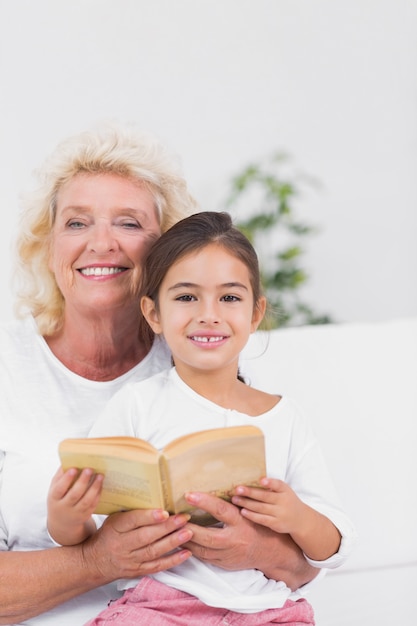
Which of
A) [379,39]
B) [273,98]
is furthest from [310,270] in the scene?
[379,39]

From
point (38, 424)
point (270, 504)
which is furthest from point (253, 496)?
point (38, 424)

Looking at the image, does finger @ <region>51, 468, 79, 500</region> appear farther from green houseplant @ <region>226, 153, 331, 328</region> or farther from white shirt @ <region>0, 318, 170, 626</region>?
green houseplant @ <region>226, 153, 331, 328</region>

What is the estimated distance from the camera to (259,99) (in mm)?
4129

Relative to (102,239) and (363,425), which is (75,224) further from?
(363,425)

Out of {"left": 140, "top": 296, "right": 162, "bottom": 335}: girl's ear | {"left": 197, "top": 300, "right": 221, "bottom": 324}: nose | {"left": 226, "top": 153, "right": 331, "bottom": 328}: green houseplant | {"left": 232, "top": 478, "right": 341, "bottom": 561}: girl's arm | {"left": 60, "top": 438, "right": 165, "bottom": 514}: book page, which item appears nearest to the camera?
{"left": 60, "top": 438, "right": 165, "bottom": 514}: book page

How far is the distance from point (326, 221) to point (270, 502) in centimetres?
296

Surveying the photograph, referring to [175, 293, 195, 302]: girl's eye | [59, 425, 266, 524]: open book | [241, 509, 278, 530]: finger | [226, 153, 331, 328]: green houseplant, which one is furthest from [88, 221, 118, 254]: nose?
[226, 153, 331, 328]: green houseplant

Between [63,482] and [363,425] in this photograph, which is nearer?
[63,482]

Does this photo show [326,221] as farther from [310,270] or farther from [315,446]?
[315,446]

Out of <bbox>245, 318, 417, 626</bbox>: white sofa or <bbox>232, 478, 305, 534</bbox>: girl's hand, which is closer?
<bbox>232, 478, 305, 534</bbox>: girl's hand

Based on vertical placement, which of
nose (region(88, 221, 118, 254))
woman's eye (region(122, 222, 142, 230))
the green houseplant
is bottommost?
nose (region(88, 221, 118, 254))

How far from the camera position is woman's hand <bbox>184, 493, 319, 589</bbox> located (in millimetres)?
1454

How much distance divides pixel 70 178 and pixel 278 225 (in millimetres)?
2435

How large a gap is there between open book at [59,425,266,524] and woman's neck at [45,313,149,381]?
0.46 meters
